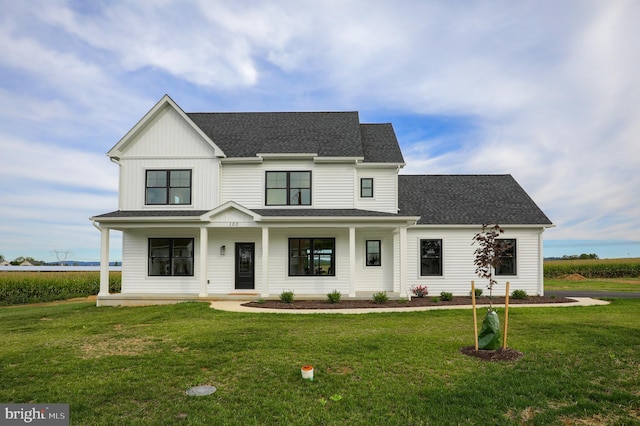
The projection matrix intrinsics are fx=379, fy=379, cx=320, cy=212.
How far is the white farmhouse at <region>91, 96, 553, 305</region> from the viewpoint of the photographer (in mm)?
17234

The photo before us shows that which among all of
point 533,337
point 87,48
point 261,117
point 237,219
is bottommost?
point 533,337

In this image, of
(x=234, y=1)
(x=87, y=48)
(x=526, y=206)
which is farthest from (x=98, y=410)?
(x=526, y=206)

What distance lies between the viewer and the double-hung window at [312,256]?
1742cm

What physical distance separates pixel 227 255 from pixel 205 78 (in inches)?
371

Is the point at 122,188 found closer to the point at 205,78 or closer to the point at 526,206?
the point at 205,78

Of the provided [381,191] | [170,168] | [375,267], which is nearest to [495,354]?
[375,267]

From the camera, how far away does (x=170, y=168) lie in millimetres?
17531

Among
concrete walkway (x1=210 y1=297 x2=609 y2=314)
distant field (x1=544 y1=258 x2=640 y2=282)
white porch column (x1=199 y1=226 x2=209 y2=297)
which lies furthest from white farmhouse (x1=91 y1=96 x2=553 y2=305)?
distant field (x1=544 y1=258 x2=640 y2=282)

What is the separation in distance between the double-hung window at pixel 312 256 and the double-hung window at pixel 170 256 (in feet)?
15.7

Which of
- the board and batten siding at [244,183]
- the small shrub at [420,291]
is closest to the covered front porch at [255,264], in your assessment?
the small shrub at [420,291]

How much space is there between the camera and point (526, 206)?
1962 centimetres

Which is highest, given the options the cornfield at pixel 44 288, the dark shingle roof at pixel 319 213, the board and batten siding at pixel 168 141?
the board and batten siding at pixel 168 141

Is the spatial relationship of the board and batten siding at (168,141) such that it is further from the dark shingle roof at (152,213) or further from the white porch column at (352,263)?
the white porch column at (352,263)

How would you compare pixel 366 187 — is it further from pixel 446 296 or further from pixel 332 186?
pixel 446 296
